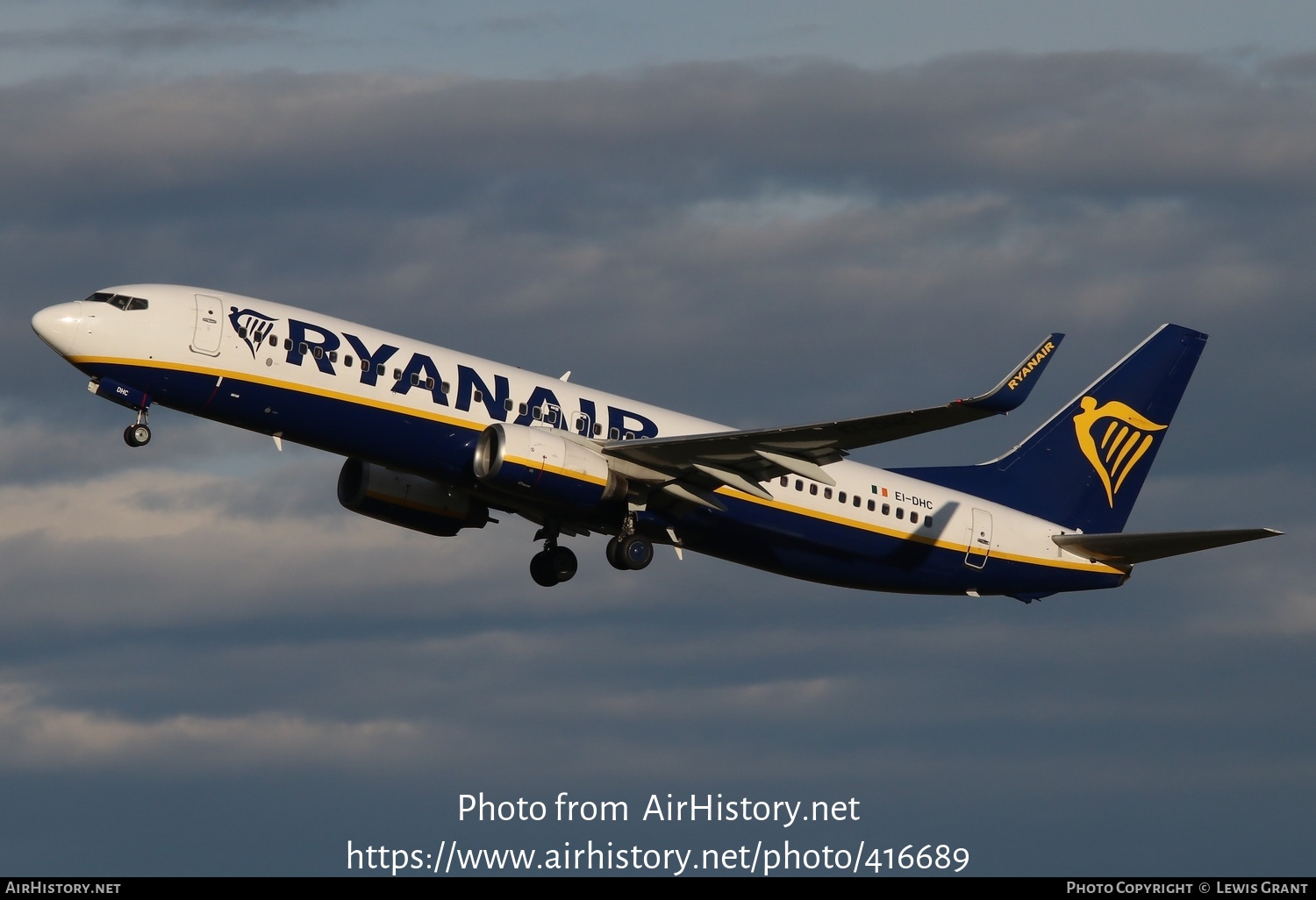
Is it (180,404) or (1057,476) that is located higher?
(1057,476)

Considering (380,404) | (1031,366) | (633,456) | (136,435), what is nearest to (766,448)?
(633,456)

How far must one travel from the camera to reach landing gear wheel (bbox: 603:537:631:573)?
51625mm

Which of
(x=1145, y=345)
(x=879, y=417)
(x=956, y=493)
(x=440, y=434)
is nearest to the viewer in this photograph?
(x=879, y=417)

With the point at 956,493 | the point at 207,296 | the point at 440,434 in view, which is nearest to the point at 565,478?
the point at 440,434

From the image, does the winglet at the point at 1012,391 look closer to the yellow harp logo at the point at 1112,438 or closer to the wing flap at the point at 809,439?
the wing flap at the point at 809,439

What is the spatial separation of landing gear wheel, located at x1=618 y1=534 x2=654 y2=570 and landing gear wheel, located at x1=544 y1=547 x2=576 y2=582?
480 centimetres

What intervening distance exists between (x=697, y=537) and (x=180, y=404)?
48.7 ft

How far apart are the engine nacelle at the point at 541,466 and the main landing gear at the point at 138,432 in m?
8.46

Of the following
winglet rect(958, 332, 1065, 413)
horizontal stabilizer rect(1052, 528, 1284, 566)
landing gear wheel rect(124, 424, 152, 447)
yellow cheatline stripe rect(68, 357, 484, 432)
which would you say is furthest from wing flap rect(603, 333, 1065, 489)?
landing gear wheel rect(124, 424, 152, 447)

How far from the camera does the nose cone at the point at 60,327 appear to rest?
4694 cm

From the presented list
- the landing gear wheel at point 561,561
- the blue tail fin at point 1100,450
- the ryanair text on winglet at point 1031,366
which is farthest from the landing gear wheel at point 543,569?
the ryanair text on winglet at point 1031,366

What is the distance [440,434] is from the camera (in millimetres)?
49156

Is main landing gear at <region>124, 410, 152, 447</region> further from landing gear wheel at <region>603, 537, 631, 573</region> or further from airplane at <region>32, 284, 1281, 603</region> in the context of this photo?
landing gear wheel at <region>603, 537, 631, 573</region>

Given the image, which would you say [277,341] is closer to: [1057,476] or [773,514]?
[773,514]
